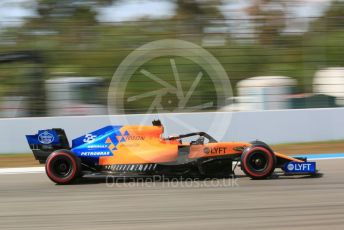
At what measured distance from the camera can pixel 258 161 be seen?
24.0ft

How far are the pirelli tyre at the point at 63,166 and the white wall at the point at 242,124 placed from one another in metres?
4.31

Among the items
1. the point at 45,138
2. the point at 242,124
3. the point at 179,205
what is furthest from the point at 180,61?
the point at 179,205

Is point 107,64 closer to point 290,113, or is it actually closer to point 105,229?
point 290,113

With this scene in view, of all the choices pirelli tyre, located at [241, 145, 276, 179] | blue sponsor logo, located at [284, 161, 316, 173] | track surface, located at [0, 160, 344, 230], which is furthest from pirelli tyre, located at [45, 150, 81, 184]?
blue sponsor logo, located at [284, 161, 316, 173]

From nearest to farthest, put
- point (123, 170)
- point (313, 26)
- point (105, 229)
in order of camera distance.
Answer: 1. point (105, 229)
2. point (123, 170)
3. point (313, 26)

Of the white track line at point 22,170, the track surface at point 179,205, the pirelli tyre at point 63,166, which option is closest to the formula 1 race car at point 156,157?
the pirelli tyre at point 63,166

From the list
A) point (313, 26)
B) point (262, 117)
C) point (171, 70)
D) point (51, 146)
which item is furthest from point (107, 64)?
point (51, 146)

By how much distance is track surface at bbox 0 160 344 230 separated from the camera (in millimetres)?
5180

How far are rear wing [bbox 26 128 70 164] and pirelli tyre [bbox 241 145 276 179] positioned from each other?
2.52 meters

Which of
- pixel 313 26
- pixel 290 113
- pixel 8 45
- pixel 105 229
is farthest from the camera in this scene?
pixel 8 45

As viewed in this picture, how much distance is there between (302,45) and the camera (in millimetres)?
12953

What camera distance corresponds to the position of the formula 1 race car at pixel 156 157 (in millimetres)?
7305

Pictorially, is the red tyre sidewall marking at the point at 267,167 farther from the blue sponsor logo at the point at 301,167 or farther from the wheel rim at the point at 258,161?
the blue sponsor logo at the point at 301,167

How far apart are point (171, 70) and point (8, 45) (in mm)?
4365
